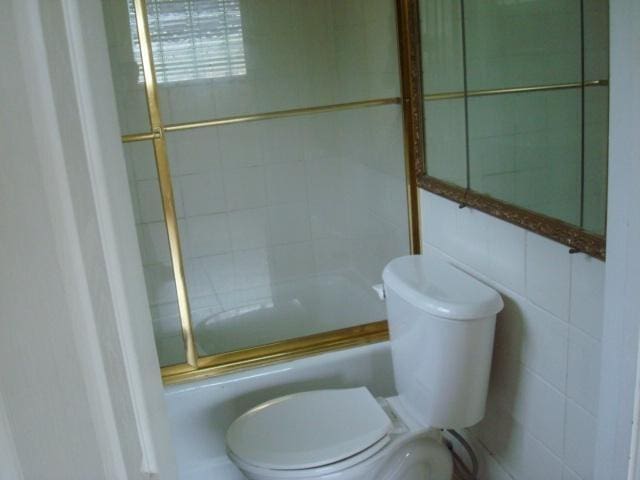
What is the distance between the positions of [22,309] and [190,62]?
7.95 ft

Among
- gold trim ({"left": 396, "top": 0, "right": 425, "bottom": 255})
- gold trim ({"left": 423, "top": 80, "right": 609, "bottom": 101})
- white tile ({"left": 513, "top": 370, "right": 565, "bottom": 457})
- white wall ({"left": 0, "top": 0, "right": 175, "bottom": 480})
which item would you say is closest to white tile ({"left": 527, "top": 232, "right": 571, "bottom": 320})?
white tile ({"left": 513, "top": 370, "right": 565, "bottom": 457})

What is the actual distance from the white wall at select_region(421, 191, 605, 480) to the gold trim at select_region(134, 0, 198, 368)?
954 mm

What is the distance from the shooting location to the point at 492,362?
1741 mm

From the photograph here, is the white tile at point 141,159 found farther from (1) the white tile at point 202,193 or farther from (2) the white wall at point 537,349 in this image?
(2) the white wall at point 537,349

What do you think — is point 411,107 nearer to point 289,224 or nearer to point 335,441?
point 289,224

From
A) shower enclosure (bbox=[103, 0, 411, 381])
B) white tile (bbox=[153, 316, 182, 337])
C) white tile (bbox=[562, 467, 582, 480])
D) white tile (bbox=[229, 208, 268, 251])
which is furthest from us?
white tile (bbox=[229, 208, 268, 251])

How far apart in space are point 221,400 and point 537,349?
102 centimetres

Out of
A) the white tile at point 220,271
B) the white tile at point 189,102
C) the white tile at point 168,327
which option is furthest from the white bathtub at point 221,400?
the white tile at point 189,102

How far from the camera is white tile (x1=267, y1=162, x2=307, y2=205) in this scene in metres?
2.85

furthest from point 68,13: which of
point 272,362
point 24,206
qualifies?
A: point 272,362

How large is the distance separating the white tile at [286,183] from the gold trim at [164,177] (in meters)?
0.69

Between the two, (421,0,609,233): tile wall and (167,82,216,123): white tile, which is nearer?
(421,0,609,233): tile wall

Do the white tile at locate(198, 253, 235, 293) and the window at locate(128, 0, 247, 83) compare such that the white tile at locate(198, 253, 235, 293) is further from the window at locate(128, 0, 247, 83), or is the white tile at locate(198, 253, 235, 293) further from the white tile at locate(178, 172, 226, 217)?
the window at locate(128, 0, 247, 83)

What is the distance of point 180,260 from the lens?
90.1 inches
